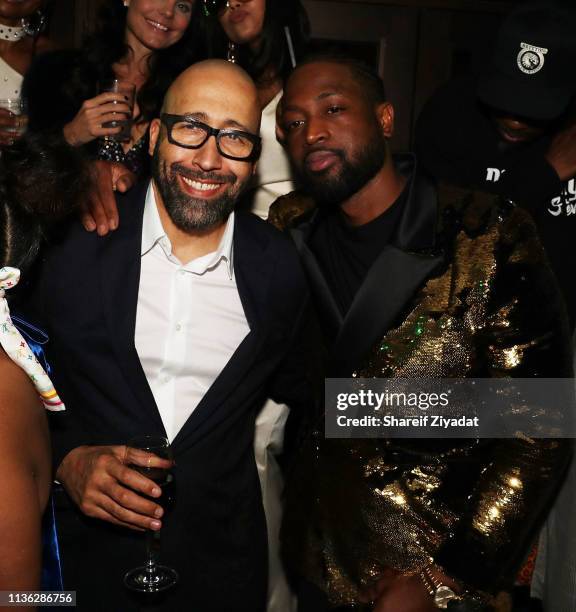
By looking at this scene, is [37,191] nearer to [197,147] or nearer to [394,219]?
[197,147]

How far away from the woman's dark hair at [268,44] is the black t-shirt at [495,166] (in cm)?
57

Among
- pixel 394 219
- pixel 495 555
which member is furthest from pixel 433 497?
pixel 394 219

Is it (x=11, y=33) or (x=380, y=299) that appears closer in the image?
(x=380, y=299)

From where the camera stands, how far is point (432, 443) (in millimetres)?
2070

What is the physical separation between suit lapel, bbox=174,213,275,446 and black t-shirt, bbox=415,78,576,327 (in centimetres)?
70

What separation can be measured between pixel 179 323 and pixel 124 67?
1.32 meters

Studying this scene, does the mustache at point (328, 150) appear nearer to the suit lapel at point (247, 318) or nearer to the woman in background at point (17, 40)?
the suit lapel at point (247, 318)

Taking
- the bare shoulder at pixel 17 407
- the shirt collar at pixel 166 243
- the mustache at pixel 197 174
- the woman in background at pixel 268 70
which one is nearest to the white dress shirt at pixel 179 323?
the shirt collar at pixel 166 243

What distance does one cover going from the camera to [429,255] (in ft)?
6.77

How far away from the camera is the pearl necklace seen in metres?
3.13

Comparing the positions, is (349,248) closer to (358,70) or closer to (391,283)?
(391,283)

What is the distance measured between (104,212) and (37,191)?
0.36 metres

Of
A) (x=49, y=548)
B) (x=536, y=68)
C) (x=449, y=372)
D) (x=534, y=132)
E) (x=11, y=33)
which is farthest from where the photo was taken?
(x=11, y=33)

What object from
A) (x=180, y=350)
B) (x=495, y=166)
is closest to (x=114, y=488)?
(x=180, y=350)
